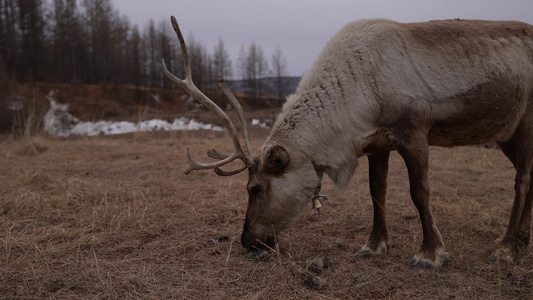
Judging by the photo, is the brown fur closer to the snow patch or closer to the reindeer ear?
the reindeer ear

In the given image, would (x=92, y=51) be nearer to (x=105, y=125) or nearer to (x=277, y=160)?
(x=105, y=125)

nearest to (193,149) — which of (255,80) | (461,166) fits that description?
(461,166)

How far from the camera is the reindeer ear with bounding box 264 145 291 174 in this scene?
117 inches

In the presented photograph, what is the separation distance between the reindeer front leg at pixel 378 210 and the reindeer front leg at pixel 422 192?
372 millimetres

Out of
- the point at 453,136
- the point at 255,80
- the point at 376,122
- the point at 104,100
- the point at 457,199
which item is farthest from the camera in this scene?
the point at 255,80

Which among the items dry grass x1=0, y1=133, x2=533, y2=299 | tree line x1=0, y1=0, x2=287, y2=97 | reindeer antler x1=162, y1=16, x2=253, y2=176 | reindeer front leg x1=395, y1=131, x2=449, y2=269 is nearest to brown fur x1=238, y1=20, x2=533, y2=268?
reindeer front leg x1=395, y1=131, x2=449, y2=269

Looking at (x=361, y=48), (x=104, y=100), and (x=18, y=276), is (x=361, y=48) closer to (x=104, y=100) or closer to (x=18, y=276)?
(x=18, y=276)

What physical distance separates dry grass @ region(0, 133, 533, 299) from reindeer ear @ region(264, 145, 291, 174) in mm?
614

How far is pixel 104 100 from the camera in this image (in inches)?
1078

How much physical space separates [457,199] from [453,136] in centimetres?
213

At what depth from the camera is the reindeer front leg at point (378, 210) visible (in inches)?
130

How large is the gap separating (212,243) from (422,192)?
186 centimetres

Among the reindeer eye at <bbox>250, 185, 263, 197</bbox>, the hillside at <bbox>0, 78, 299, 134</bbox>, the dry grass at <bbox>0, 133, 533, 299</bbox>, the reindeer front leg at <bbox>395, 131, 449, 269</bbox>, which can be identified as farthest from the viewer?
the hillside at <bbox>0, 78, 299, 134</bbox>

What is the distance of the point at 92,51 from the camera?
31.8 metres
